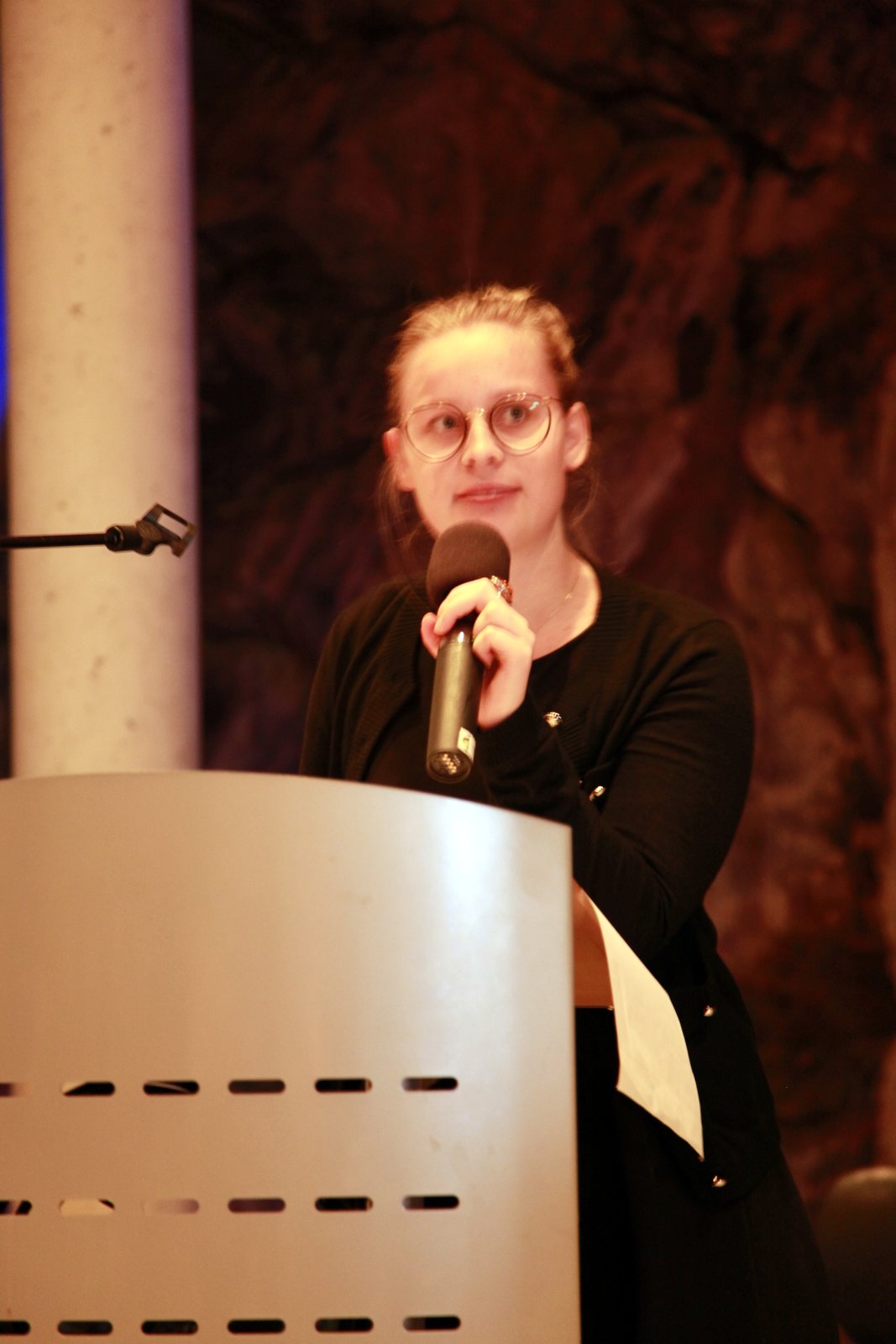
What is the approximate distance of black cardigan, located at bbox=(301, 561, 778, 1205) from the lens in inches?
45.6

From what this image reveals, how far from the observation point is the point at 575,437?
5.42ft

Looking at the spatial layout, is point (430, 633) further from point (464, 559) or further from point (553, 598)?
point (553, 598)

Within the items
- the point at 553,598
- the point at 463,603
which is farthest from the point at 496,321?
the point at 463,603

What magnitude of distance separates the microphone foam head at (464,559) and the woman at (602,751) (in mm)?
42

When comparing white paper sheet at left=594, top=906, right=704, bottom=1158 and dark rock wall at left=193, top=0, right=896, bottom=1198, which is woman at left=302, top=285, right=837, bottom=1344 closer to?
white paper sheet at left=594, top=906, right=704, bottom=1158

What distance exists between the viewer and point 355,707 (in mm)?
1647

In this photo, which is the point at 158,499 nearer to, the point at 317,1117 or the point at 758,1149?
the point at 758,1149

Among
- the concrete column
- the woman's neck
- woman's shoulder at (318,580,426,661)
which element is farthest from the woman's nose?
the concrete column

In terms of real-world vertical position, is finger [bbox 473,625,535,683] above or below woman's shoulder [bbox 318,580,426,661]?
below

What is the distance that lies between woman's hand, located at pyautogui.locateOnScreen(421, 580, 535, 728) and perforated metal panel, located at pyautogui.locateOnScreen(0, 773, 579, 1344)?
28 cm

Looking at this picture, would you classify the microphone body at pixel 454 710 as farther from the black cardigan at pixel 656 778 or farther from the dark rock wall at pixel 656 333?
the dark rock wall at pixel 656 333

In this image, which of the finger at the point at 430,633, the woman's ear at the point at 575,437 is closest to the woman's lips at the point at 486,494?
the woman's ear at the point at 575,437

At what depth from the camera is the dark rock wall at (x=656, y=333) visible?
3727mm

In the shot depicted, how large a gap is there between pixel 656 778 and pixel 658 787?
0.6 inches
